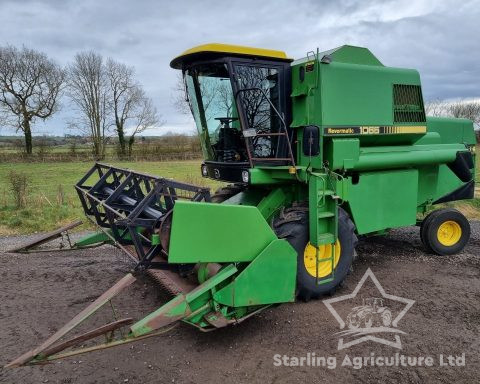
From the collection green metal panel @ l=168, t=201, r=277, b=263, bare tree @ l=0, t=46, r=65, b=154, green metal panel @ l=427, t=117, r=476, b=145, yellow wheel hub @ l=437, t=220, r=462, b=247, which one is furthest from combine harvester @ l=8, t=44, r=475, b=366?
bare tree @ l=0, t=46, r=65, b=154

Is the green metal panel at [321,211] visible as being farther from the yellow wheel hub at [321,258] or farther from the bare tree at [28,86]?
the bare tree at [28,86]

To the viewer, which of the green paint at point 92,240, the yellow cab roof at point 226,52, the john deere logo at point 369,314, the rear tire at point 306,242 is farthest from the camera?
the green paint at point 92,240

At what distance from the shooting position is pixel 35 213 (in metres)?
8.22

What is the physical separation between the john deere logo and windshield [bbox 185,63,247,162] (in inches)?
74.9

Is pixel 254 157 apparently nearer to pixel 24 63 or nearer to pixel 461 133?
pixel 461 133

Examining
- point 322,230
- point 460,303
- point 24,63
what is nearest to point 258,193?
point 322,230

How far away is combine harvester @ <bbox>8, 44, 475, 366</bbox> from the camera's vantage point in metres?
3.24

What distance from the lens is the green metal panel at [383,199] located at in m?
4.61

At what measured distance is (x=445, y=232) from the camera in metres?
5.77

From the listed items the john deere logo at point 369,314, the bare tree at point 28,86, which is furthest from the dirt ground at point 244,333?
the bare tree at point 28,86

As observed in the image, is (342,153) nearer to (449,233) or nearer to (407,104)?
(407,104)

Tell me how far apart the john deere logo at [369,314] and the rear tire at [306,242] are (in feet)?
0.60

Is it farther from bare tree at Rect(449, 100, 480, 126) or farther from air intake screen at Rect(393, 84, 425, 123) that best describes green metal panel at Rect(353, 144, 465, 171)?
bare tree at Rect(449, 100, 480, 126)

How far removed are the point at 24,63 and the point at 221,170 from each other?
1195 inches
